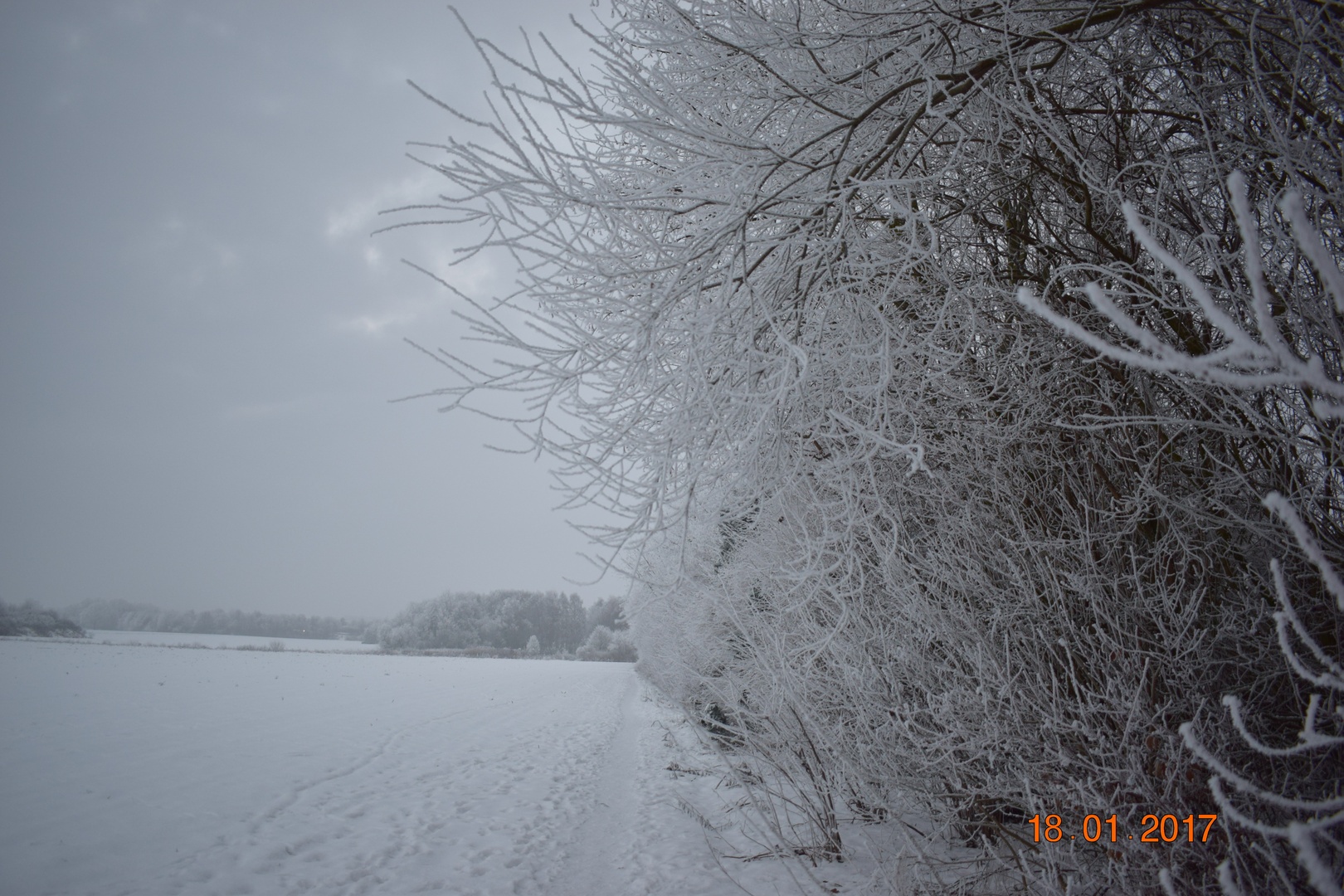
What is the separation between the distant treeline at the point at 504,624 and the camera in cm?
6956

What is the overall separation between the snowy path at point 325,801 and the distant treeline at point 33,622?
4244 centimetres

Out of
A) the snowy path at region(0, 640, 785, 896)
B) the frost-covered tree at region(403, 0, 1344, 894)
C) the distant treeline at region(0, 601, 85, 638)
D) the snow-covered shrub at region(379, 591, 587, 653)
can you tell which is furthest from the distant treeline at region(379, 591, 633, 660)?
the frost-covered tree at region(403, 0, 1344, 894)

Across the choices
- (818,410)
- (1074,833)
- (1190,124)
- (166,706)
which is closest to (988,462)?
(818,410)

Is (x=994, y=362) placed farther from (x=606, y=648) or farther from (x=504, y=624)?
(x=504, y=624)

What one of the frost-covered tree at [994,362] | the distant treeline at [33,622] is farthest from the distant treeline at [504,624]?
the frost-covered tree at [994,362]

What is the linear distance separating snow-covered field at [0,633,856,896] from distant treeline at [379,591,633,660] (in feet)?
176

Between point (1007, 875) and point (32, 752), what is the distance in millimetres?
12862

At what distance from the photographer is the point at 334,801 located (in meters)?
7.02

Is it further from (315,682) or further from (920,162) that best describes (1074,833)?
(315,682)

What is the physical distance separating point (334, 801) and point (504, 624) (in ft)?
239

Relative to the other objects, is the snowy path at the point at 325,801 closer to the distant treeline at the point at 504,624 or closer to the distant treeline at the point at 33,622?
the distant treeline at the point at 33,622
